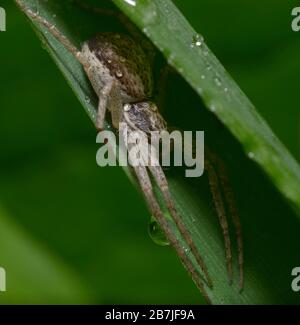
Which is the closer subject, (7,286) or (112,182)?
(7,286)

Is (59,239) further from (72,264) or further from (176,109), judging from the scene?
(176,109)

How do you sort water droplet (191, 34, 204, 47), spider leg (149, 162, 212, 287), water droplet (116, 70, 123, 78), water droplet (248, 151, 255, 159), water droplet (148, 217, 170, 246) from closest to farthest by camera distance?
water droplet (248, 151, 255, 159) < water droplet (191, 34, 204, 47) < spider leg (149, 162, 212, 287) < water droplet (148, 217, 170, 246) < water droplet (116, 70, 123, 78)

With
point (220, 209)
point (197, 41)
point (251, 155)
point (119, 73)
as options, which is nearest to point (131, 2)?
point (197, 41)

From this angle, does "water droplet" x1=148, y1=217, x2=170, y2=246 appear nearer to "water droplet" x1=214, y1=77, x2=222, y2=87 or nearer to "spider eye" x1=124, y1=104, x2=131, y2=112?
"spider eye" x1=124, y1=104, x2=131, y2=112

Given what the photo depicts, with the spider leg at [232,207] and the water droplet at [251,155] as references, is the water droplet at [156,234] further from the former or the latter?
the water droplet at [251,155]

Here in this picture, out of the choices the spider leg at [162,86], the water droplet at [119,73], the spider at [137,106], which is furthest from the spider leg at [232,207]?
the water droplet at [119,73]

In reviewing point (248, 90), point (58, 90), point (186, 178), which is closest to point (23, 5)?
point (58, 90)

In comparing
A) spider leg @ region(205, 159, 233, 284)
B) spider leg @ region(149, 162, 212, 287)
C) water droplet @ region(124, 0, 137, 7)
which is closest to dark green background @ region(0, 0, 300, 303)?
spider leg @ region(149, 162, 212, 287)

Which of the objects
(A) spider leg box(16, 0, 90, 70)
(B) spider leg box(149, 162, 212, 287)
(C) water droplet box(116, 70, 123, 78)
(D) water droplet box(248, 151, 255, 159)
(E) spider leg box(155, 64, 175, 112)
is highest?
(C) water droplet box(116, 70, 123, 78)
